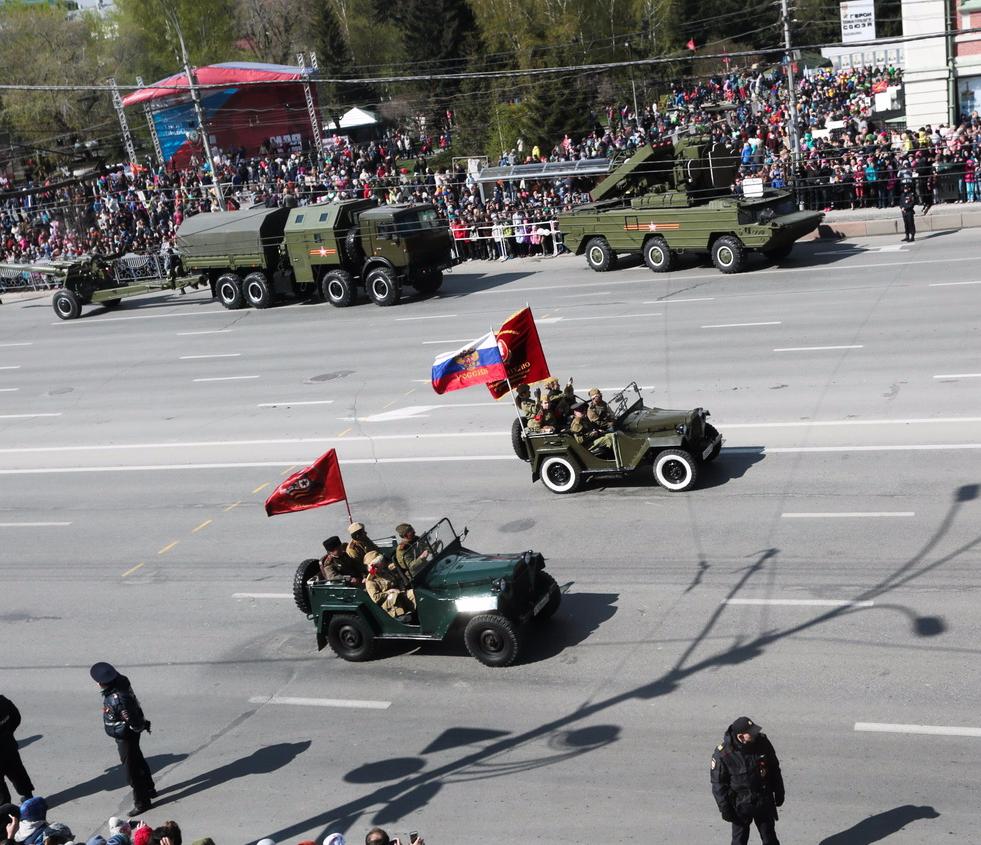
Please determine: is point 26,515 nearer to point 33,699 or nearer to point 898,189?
point 33,699

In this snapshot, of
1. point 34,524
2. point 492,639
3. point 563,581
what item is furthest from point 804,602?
point 34,524

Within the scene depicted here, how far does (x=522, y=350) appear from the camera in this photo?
15844mm

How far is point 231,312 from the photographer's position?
3444cm

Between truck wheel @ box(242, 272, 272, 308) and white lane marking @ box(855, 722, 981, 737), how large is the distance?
2638 centimetres

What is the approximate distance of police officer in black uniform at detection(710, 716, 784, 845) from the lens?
7.79m

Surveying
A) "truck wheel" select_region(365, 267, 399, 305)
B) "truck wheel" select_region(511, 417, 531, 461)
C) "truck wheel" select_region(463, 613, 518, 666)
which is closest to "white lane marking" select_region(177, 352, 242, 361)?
"truck wheel" select_region(365, 267, 399, 305)

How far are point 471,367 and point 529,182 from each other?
24.5 meters

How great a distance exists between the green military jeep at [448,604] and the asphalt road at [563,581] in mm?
318

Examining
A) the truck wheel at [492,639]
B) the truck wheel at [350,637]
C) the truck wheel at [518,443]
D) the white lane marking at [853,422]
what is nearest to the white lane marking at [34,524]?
the truck wheel at [518,443]

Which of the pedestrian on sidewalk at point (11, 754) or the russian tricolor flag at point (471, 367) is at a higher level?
the russian tricolor flag at point (471, 367)

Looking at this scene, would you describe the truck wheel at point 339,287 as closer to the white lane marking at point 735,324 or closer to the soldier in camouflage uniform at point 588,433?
the white lane marking at point 735,324

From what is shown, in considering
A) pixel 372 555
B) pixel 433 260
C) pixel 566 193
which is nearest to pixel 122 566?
pixel 372 555

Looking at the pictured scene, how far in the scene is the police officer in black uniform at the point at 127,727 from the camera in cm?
1033

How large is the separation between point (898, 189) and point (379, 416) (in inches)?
749
